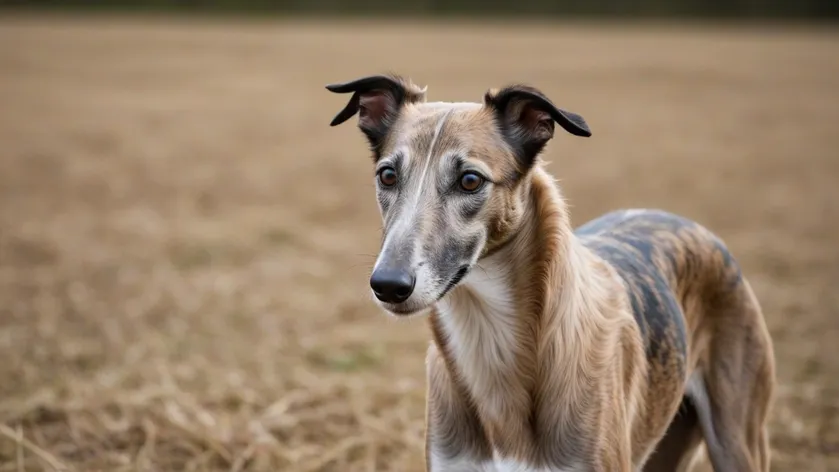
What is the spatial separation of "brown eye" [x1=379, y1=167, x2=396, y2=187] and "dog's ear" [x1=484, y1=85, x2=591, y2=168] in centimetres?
52

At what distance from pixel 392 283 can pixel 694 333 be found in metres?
2.07

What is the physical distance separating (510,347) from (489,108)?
1.05m

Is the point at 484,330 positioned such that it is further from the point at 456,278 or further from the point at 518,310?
the point at 456,278

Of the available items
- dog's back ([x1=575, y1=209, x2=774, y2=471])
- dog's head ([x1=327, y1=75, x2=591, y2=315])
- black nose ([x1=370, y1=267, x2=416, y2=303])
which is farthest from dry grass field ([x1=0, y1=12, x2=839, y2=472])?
dog's back ([x1=575, y1=209, x2=774, y2=471])

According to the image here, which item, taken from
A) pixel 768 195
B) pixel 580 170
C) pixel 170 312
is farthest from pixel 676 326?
pixel 580 170

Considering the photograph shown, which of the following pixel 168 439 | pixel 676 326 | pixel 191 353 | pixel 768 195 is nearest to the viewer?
pixel 676 326

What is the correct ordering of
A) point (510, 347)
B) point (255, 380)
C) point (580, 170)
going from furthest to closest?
point (580, 170), point (255, 380), point (510, 347)

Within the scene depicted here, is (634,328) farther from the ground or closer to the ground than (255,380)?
farther from the ground

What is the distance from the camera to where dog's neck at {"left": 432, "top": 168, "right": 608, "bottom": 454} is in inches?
156

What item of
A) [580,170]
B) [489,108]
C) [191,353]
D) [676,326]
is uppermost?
[489,108]

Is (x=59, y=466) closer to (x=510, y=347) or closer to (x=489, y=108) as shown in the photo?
(x=510, y=347)

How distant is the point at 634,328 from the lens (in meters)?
4.30

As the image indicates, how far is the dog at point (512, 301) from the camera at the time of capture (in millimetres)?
3801

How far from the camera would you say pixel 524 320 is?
13.3ft
